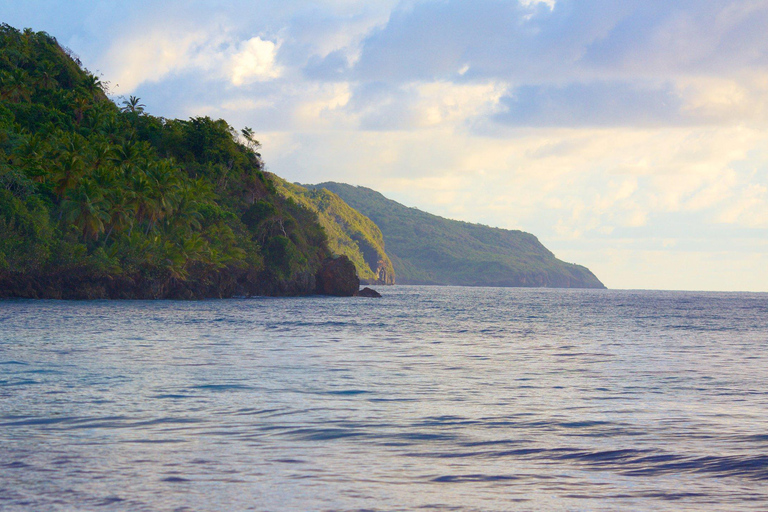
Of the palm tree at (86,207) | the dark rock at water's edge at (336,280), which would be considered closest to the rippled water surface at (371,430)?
the palm tree at (86,207)

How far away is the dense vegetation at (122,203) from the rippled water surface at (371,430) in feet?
129

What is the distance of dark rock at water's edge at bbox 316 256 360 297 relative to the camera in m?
104

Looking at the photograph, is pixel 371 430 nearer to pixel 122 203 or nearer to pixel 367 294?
pixel 122 203

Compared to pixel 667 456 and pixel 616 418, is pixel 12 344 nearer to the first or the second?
pixel 616 418

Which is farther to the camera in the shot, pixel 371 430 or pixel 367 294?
pixel 367 294

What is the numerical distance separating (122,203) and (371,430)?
59181 millimetres

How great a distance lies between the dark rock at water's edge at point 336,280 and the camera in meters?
104

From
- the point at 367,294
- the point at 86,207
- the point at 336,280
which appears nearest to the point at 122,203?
the point at 86,207

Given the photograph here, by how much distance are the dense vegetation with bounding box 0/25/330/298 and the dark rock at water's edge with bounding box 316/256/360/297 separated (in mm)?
2247

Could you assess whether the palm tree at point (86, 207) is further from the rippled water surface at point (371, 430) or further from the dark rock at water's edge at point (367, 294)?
the dark rock at water's edge at point (367, 294)

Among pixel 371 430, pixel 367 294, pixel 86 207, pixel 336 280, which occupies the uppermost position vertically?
pixel 86 207

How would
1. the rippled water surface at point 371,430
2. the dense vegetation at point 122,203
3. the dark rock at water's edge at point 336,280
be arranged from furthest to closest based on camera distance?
the dark rock at water's edge at point 336,280, the dense vegetation at point 122,203, the rippled water surface at point 371,430

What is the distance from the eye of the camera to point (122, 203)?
64750mm

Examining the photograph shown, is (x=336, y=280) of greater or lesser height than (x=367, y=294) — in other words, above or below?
above
